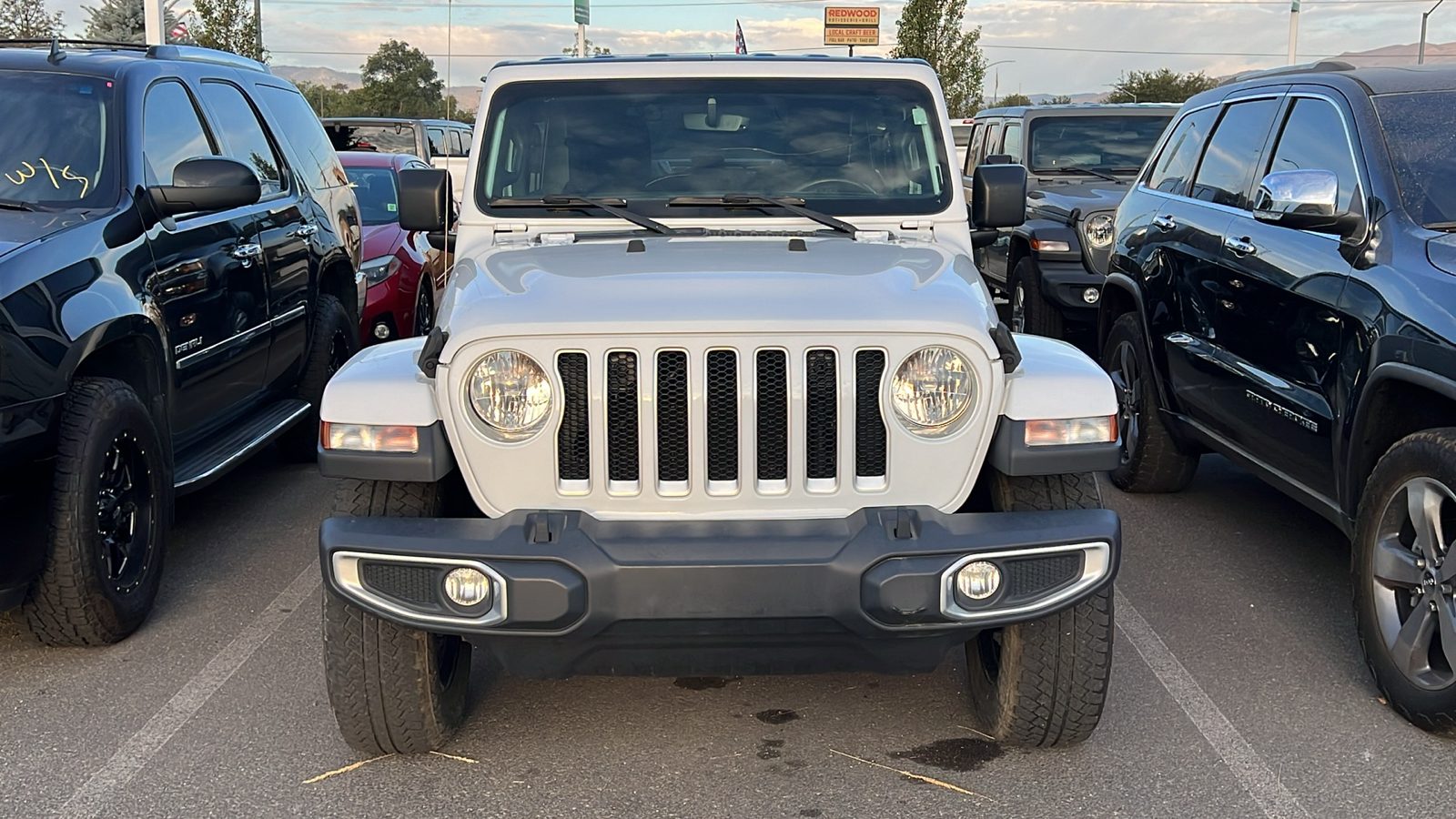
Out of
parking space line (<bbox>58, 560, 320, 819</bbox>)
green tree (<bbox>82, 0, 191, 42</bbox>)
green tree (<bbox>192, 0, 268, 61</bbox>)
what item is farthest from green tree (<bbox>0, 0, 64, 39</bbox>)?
parking space line (<bbox>58, 560, 320, 819</bbox>)

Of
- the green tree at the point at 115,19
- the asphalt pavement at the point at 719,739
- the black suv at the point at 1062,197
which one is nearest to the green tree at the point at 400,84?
the green tree at the point at 115,19

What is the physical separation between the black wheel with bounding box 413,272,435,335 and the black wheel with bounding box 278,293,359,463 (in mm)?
1850

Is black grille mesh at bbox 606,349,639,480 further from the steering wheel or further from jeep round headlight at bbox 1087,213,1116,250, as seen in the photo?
jeep round headlight at bbox 1087,213,1116,250

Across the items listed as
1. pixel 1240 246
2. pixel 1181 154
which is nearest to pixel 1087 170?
pixel 1181 154

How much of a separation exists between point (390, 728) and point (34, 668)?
1586 mm

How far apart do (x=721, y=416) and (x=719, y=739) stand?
3.53 ft

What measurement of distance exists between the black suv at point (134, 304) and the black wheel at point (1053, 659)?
9.33 feet

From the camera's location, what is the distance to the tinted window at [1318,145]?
4.83 meters

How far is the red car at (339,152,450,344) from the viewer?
9.29 meters

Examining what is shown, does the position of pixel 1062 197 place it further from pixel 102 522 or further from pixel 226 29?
pixel 226 29

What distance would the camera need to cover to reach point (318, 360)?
7.22 meters

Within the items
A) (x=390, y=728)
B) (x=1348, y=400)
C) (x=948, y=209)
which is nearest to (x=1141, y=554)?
(x=1348, y=400)

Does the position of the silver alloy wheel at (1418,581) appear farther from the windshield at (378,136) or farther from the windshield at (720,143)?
the windshield at (378,136)

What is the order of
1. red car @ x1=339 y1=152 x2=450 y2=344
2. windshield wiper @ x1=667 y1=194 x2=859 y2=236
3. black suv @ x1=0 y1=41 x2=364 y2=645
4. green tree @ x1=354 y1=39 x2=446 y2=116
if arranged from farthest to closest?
green tree @ x1=354 y1=39 x2=446 y2=116 < red car @ x1=339 y1=152 x2=450 y2=344 < windshield wiper @ x1=667 y1=194 x2=859 y2=236 < black suv @ x1=0 y1=41 x2=364 y2=645
